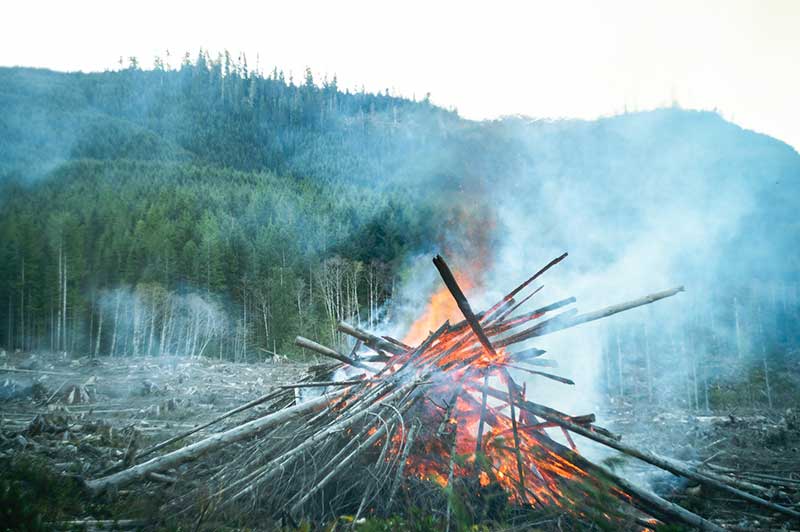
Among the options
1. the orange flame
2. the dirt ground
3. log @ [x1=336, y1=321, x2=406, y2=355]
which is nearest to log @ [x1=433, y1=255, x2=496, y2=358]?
log @ [x1=336, y1=321, x2=406, y2=355]

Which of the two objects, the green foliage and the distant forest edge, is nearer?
the green foliage

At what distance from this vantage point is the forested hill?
33.8 metres

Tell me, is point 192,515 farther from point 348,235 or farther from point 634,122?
point 634,122

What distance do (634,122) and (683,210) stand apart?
85.2 feet

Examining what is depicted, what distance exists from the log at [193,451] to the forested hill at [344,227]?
39.6 ft

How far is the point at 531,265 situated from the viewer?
777 inches

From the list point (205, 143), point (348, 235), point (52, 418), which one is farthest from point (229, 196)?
point (52, 418)

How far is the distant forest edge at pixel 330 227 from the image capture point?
35.1 metres

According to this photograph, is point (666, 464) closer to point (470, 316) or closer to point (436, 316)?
point (470, 316)

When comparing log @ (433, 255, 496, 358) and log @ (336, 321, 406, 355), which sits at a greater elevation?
log @ (433, 255, 496, 358)

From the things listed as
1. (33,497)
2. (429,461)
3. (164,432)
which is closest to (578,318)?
(429,461)

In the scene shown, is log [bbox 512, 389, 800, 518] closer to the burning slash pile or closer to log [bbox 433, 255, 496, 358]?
the burning slash pile

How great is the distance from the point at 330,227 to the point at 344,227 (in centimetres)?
179

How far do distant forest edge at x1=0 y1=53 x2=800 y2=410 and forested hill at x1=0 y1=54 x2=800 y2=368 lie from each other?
0.18 metres
